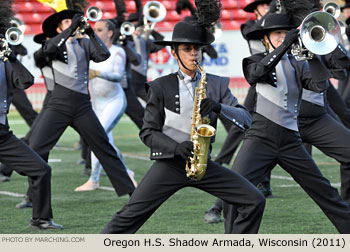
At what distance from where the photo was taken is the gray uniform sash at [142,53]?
40.9 feet

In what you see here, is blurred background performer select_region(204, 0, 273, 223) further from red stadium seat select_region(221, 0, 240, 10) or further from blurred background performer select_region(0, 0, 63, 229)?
red stadium seat select_region(221, 0, 240, 10)

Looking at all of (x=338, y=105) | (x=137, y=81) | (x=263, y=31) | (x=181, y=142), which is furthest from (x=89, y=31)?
(x=137, y=81)

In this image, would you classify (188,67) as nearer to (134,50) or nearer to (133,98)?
(133,98)

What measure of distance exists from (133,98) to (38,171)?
414 centimetres

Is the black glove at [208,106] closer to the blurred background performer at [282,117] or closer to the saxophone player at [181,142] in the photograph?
the saxophone player at [181,142]

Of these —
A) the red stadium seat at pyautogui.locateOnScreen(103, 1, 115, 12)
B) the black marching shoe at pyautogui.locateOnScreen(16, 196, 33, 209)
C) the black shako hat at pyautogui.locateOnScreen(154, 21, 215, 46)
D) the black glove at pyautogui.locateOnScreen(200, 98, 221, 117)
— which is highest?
the black shako hat at pyautogui.locateOnScreen(154, 21, 215, 46)

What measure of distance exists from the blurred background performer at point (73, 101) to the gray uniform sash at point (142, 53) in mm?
4250

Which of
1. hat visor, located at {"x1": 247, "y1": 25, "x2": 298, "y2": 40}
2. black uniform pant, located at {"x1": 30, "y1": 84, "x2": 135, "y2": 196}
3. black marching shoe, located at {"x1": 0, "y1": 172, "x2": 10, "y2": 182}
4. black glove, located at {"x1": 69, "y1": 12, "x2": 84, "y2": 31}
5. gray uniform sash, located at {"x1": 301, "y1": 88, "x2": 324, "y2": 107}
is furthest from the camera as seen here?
black marching shoe, located at {"x1": 0, "y1": 172, "x2": 10, "y2": 182}

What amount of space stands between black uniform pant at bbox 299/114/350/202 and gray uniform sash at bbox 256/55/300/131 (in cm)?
67

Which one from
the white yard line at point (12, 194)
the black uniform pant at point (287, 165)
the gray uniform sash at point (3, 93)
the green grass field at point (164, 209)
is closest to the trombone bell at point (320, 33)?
the black uniform pant at point (287, 165)

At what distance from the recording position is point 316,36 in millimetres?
5734

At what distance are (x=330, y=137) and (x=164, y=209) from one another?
194cm

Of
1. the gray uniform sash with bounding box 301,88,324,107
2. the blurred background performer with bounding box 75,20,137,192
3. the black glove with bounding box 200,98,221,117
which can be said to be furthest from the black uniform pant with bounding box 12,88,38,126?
the black glove with bounding box 200,98,221,117

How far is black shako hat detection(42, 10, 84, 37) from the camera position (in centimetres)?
804
